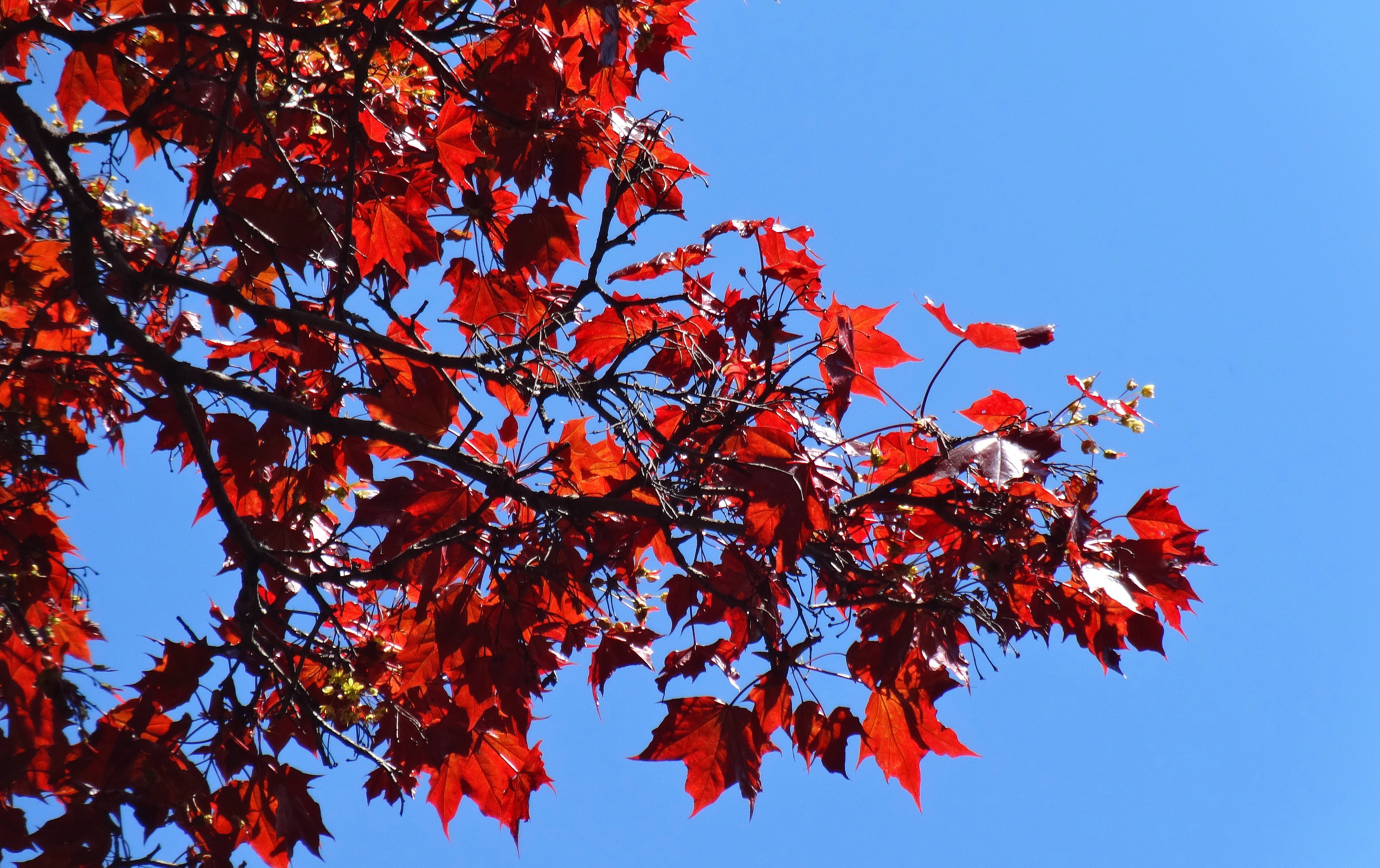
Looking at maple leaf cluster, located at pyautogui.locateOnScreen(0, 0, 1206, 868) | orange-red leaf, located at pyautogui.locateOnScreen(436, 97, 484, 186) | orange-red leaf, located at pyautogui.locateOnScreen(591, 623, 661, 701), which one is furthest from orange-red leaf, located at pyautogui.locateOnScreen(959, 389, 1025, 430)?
orange-red leaf, located at pyautogui.locateOnScreen(436, 97, 484, 186)

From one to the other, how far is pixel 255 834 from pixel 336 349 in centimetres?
166

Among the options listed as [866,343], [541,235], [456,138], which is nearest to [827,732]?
[866,343]

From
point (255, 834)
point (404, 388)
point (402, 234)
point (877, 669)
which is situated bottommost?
point (877, 669)

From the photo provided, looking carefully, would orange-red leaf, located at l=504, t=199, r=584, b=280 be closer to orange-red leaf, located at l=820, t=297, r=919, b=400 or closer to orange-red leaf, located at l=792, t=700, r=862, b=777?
orange-red leaf, located at l=820, t=297, r=919, b=400

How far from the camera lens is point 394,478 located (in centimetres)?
275

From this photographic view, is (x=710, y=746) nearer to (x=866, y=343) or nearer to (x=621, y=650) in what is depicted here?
(x=621, y=650)

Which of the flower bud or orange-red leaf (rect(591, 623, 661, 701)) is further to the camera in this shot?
orange-red leaf (rect(591, 623, 661, 701))

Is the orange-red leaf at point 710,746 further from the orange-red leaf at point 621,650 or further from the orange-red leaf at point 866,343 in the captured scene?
the orange-red leaf at point 866,343

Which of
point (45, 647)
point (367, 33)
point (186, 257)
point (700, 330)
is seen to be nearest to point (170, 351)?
point (186, 257)

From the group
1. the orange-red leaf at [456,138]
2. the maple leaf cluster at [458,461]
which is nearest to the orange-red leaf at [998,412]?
the maple leaf cluster at [458,461]

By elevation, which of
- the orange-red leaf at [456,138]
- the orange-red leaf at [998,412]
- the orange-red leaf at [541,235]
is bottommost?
the orange-red leaf at [998,412]

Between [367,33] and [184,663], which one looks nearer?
[184,663]

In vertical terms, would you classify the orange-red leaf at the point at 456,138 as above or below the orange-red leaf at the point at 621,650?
above

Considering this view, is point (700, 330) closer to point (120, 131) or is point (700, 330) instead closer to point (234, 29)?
point (234, 29)
